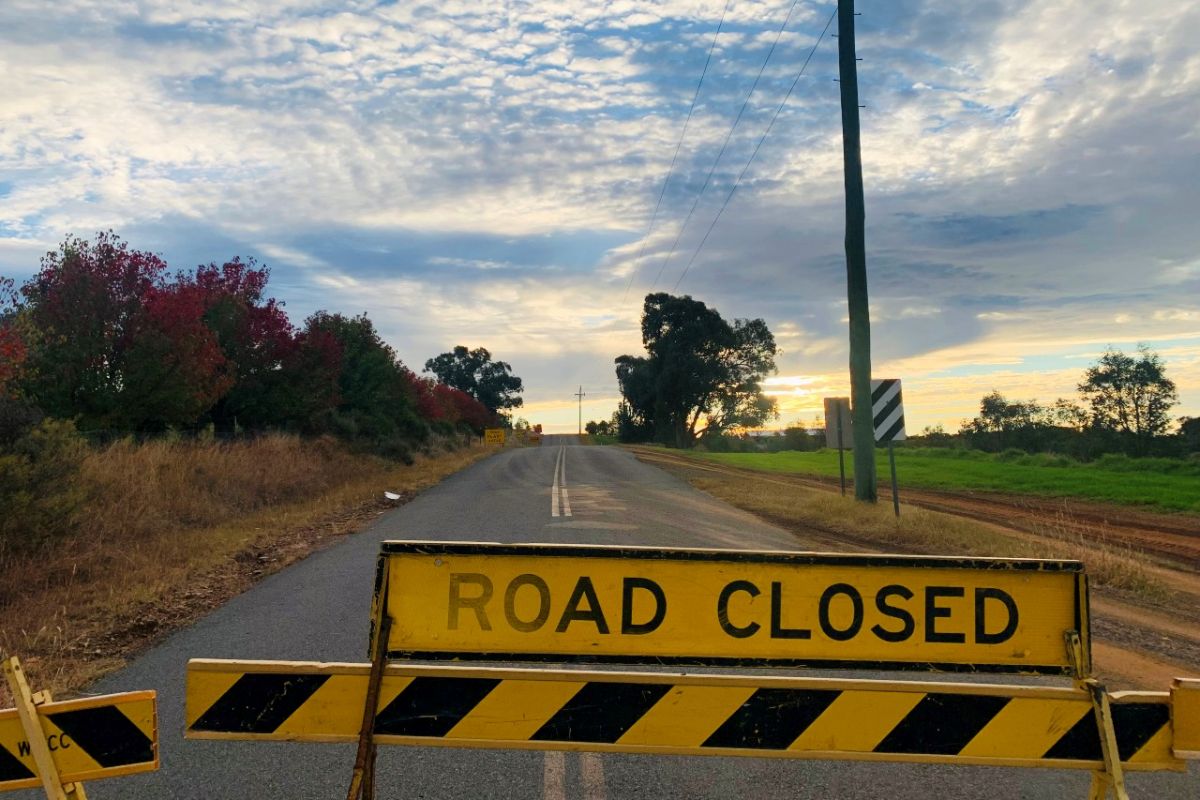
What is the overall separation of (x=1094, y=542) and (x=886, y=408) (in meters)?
4.34

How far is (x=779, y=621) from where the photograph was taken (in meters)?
2.90

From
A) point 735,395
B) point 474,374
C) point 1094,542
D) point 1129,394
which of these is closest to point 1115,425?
point 1129,394

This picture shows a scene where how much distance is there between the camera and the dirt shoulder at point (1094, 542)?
673cm

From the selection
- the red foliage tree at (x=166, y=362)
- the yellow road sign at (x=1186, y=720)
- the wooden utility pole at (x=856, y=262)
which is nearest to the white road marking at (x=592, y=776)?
the yellow road sign at (x=1186, y=720)

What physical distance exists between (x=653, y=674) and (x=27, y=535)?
30.4ft

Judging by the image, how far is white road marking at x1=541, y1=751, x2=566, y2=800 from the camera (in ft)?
12.8

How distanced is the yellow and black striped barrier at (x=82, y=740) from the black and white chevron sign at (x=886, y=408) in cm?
1466

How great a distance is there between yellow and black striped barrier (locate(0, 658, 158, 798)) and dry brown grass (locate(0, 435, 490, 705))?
3.28 m

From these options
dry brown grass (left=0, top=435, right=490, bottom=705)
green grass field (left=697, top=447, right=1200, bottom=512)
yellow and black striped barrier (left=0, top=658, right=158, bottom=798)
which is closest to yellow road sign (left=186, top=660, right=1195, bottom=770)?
yellow and black striped barrier (left=0, top=658, right=158, bottom=798)

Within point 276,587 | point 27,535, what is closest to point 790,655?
point 276,587

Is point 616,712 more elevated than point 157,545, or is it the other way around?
point 616,712

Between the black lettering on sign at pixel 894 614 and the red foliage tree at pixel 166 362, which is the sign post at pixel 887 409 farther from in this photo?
the red foliage tree at pixel 166 362

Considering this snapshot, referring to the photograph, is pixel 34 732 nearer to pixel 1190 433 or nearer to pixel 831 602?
pixel 831 602

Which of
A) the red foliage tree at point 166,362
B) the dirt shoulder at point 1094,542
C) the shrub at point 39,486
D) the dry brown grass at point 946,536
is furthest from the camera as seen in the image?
the red foliage tree at point 166,362
